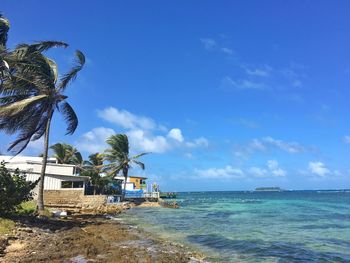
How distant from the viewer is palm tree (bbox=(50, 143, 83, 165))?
54.1 meters

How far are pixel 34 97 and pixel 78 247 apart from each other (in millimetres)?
12111

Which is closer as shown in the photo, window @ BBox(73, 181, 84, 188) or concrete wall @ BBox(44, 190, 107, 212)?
concrete wall @ BBox(44, 190, 107, 212)

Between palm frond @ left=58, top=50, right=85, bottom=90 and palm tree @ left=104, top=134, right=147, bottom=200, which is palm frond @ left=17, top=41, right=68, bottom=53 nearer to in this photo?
palm frond @ left=58, top=50, right=85, bottom=90

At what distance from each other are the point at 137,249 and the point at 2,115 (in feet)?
38.9

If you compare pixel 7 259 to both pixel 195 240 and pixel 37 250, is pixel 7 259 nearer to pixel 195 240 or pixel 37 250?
pixel 37 250

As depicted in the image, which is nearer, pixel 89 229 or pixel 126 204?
pixel 89 229

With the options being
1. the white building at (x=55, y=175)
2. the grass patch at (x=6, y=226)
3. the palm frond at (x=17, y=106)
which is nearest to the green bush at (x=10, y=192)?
the grass patch at (x=6, y=226)

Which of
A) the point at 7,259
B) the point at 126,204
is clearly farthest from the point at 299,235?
the point at 126,204

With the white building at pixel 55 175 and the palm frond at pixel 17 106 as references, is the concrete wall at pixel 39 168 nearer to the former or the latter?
the white building at pixel 55 175

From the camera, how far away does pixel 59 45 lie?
22.1 metres

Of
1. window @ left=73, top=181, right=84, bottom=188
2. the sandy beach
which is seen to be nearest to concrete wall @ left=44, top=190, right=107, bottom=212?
window @ left=73, top=181, right=84, bottom=188

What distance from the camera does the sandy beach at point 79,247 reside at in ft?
39.6

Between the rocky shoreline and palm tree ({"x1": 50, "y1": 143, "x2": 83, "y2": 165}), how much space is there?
36392mm

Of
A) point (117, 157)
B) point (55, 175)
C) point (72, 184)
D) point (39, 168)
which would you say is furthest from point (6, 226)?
point (117, 157)
